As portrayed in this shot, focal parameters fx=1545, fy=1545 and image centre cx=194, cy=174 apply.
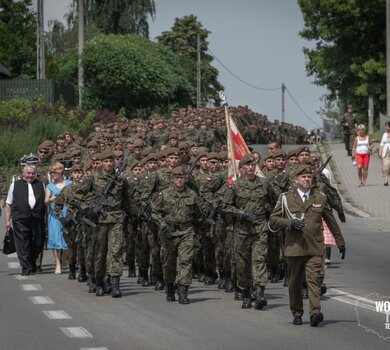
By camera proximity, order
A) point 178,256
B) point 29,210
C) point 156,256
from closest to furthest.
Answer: point 178,256
point 156,256
point 29,210

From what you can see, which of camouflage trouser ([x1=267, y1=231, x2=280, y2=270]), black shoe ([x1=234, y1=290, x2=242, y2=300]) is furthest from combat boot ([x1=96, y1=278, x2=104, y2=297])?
camouflage trouser ([x1=267, y1=231, x2=280, y2=270])

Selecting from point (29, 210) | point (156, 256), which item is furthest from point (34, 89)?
point (156, 256)

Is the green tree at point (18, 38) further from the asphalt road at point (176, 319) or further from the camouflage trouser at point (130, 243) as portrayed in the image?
the asphalt road at point (176, 319)

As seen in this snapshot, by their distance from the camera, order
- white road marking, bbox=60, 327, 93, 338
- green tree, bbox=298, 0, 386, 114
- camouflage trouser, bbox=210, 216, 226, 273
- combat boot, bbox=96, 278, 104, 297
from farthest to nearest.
Answer: green tree, bbox=298, 0, 386, 114, camouflage trouser, bbox=210, 216, 226, 273, combat boot, bbox=96, 278, 104, 297, white road marking, bbox=60, 327, 93, 338

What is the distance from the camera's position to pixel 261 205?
1764 centimetres

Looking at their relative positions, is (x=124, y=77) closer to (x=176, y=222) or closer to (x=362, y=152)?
(x=362, y=152)

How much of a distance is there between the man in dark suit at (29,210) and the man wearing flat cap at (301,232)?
7925mm

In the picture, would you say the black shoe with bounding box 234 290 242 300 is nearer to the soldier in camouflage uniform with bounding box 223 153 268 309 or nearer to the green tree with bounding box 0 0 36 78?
the soldier in camouflage uniform with bounding box 223 153 268 309

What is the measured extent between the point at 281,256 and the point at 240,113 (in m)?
32.4

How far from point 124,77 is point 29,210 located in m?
43.3

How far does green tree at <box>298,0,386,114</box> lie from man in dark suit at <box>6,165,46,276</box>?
3900 cm

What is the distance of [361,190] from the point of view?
38.7 meters

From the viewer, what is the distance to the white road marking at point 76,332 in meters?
14.7

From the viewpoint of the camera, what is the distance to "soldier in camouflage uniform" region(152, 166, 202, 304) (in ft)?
59.9
